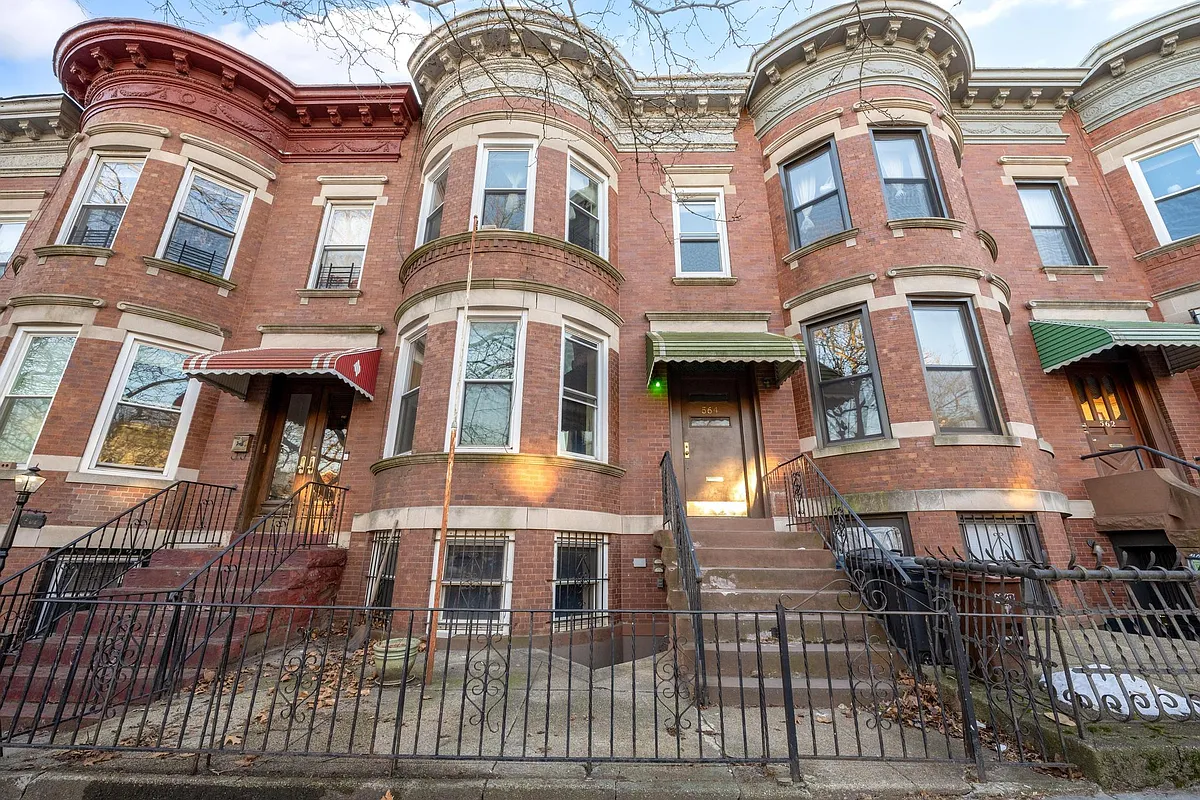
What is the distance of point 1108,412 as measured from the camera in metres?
8.55

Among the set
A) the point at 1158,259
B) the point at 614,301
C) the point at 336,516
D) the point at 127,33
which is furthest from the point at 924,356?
the point at 127,33

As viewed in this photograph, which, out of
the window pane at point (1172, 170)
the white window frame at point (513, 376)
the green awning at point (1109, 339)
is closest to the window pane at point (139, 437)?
the white window frame at point (513, 376)

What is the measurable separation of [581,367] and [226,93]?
915 cm

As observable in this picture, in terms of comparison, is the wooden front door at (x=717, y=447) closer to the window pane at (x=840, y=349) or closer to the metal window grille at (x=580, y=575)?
the window pane at (x=840, y=349)

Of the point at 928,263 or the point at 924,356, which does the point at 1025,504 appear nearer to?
the point at 924,356

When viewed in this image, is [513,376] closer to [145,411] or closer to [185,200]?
[145,411]

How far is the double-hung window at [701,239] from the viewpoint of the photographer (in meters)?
9.65

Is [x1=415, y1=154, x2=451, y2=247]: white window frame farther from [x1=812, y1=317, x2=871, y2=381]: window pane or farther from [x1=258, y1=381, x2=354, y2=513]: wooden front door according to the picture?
[x1=812, y1=317, x2=871, y2=381]: window pane

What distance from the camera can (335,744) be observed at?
12.7ft

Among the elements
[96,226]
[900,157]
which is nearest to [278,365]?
[96,226]

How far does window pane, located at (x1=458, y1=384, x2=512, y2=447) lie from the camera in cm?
711

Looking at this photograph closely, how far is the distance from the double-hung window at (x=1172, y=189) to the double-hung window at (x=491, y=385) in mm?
12287

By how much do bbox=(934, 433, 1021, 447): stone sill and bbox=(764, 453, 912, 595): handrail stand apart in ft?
5.26

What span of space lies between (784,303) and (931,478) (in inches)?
147
